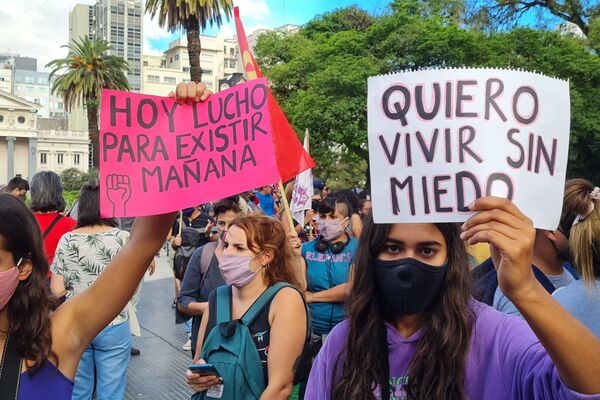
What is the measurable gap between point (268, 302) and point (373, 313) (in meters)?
1.11

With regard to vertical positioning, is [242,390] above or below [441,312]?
below

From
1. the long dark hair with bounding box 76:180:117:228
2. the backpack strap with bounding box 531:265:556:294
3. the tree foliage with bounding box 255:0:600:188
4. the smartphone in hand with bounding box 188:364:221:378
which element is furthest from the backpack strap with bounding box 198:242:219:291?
the tree foliage with bounding box 255:0:600:188

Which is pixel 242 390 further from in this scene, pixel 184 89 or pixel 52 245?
pixel 52 245

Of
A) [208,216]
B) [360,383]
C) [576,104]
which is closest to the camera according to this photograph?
[360,383]

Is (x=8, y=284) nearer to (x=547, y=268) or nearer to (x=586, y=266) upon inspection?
(x=586, y=266)

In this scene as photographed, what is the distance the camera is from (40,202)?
476 centimetres

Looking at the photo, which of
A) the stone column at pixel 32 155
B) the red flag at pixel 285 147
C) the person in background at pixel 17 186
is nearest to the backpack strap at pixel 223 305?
the red flag at pixel 285 147

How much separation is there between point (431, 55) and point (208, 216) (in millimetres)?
20832

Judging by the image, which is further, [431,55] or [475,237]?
[431,55]

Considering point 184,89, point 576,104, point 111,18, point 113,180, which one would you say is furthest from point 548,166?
point 111,18

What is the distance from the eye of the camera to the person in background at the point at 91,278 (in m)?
4.25

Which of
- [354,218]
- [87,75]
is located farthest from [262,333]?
[87,75]

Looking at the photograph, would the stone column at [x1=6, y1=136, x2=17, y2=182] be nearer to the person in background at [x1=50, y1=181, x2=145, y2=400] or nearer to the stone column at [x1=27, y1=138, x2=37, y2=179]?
the stone column at [x1=27, y1=138, x2=37, y2=179]

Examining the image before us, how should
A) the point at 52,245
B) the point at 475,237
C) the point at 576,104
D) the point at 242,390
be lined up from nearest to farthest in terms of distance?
the point at 475,237, the point at 242,390, the point at 52,245, the point at 576,104
